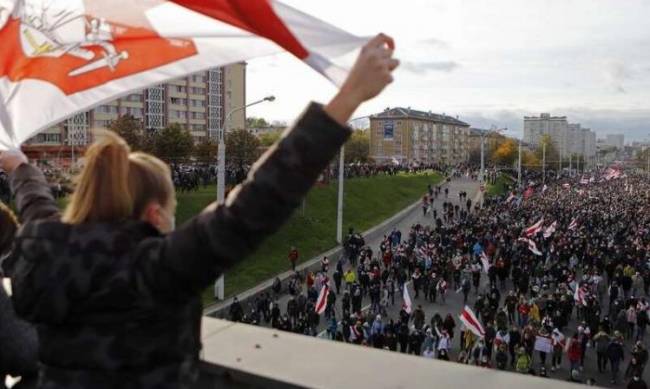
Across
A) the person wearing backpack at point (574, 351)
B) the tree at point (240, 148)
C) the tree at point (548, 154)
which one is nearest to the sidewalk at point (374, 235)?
the person wearing backpack at point (574, 351)

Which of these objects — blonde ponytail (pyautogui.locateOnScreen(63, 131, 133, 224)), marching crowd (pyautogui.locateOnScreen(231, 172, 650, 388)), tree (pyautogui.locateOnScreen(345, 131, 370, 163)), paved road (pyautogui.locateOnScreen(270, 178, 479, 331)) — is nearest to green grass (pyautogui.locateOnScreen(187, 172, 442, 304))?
paved road (pyautogui.locateOnScreen(270, 178, 479, 331))

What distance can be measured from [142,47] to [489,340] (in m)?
14.7

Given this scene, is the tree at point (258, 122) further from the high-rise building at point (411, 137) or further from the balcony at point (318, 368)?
the balcony at point (318, 368)

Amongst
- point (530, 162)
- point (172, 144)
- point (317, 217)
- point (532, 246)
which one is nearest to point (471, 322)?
point (532, 246)

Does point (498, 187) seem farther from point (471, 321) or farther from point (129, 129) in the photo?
point (471, 321)

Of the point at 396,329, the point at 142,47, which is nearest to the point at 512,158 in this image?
the point at 396,329

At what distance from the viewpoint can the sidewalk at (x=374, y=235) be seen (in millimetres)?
23939

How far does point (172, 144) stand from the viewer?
53969mm

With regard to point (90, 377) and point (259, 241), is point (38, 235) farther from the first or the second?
point (259, 241)

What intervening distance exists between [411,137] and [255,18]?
156 m

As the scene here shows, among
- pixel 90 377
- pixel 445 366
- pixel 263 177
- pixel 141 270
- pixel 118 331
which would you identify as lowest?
pixel 445 366

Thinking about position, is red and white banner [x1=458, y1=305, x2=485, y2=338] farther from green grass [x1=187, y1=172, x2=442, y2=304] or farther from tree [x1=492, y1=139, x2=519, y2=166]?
tree [x1=492, y1=139, x2=519, y2=166]

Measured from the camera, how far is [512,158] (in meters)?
130

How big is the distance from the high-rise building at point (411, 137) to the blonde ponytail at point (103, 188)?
138956 mm
